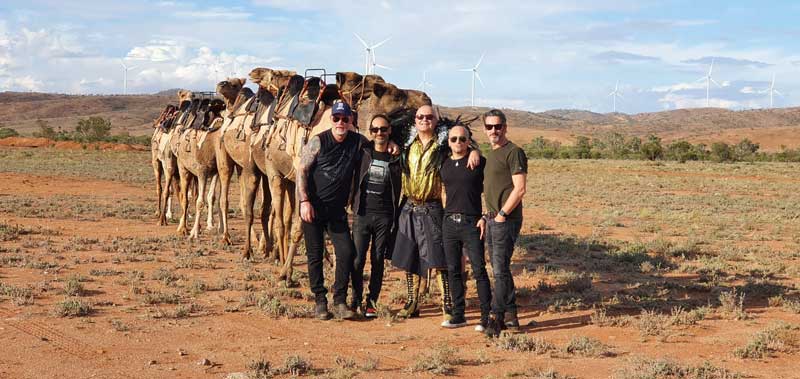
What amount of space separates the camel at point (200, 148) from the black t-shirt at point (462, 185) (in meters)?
7.02

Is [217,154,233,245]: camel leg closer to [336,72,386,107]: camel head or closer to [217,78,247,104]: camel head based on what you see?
[217,78,247,104]: camel head

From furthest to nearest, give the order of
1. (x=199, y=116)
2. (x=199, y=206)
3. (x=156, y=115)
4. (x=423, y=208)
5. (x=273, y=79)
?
(x=156, y=115) < (x=199, y=116) < (x=199, y=206) < (x=273, y=79) < (x=423, y=208)

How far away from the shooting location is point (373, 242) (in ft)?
25.0

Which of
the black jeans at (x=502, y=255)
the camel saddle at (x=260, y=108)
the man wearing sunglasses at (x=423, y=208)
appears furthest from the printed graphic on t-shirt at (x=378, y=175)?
the camel saddle at (x=260, y=108)

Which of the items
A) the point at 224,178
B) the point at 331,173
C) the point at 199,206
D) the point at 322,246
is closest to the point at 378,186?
the point at 331,173

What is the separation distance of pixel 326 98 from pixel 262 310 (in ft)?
9.42

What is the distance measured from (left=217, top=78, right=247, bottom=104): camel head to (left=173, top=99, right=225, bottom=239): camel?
578 millimetres

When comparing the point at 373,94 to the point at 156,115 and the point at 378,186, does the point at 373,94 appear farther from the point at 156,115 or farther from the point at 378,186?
the point at 156,115

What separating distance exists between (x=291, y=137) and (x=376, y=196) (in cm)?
242

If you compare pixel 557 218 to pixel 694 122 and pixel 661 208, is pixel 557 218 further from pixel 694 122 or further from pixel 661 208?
pixel 694 122

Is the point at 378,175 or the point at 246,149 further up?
the point at 246,149

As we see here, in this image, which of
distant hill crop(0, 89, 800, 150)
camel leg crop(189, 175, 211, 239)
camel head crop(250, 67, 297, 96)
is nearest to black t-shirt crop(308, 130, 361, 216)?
camel head crop(250, 67, 297, 96)

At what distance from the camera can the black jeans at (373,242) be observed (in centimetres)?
745

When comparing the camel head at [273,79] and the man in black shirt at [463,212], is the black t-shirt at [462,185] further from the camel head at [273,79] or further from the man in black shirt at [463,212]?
the camel head at [273,79]
